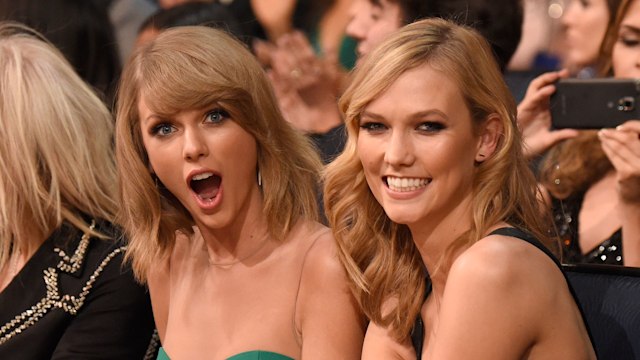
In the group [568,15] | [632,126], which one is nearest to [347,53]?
[568,15]

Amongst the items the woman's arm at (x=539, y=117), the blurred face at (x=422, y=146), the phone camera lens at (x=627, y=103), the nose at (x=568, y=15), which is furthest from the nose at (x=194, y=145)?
→ the nose at (x=568, y=15)

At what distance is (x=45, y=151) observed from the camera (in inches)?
87.7

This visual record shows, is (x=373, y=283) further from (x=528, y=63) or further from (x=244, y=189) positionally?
(x=528, y=63)

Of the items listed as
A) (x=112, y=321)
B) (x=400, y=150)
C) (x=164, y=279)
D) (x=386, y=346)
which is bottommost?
(x=112, y=321)

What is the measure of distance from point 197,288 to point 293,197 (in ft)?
Answer: 0.85

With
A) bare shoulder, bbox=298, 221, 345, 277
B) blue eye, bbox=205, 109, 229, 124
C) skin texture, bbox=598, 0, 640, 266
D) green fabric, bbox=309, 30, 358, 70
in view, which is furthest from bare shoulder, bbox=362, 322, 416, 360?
green fabric, bbox=309, 30, 358, 70

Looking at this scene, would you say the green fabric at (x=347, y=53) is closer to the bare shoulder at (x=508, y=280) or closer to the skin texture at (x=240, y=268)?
the skin texture at (x=240, y=268)

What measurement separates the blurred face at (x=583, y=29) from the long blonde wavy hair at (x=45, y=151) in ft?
3.79

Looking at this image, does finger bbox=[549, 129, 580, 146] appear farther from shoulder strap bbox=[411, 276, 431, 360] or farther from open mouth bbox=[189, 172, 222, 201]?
open mouth bbox=[189, 172, 222, 201]

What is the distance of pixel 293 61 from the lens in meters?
3.26

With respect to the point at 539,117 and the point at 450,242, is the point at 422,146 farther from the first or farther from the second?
the point at 539,117

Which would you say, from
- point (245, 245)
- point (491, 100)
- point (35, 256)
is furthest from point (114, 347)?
point (491, 100)

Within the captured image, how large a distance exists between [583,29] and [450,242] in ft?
3.74

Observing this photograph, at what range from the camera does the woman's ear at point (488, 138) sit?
65.7 inches
